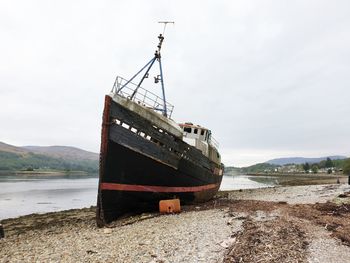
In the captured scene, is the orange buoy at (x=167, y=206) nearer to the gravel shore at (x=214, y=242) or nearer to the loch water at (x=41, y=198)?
the gravel shore at (x=214, y=242)

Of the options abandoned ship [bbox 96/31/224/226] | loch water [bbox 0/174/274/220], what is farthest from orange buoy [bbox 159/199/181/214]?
loch water [bbox 0/174/274/220]

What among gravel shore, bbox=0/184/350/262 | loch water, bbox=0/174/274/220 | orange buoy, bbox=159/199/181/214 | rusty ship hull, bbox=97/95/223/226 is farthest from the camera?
loch water, bbox=0/174/274/220

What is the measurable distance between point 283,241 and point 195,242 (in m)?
2.36

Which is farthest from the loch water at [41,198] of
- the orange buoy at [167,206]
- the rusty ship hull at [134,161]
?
the orange buoy at [167,206]

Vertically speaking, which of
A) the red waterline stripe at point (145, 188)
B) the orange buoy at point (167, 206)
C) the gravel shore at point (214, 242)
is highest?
the red waterline stripe at point (145, 188)

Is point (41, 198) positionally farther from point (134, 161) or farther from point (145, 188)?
point (134, 161)

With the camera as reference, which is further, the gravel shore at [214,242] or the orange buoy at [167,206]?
the orange buoy at [167,206]

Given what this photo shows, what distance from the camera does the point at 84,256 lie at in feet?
29.9

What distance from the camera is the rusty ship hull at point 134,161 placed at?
1526cm

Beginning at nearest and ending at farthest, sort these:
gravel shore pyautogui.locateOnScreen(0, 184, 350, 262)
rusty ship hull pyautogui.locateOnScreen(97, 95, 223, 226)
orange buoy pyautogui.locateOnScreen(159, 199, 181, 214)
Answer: gravel shore pyautogui.locateOnScreen(0, 184, 350, 262) < rusty ship hull pyautogui.locateOnScreen(97, 95, 223, 226) < orange buoy pyautogui.locateOnScreen(159, 199, 181, 214)

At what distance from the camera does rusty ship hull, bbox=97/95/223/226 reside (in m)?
15.3

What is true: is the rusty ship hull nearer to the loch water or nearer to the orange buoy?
the orange buoy

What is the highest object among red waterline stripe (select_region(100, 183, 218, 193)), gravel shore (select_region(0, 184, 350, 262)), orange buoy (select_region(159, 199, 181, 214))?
red waterline stripe (select_region(100, 183, 218, 193))

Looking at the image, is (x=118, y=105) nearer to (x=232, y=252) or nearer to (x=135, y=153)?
(x=135, y=153)
